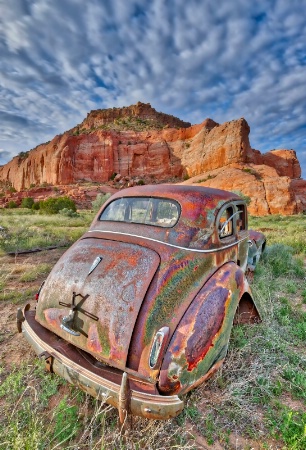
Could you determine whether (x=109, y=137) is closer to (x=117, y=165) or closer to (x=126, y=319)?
(x=117, y=165)

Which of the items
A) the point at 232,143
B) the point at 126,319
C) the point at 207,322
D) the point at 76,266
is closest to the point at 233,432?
the point at 207,322

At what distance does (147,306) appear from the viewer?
1.96 m

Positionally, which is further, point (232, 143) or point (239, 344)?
point (232, 143)

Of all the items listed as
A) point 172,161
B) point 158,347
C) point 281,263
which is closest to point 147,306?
point 158,347

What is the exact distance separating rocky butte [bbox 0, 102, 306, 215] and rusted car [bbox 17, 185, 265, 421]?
22.3 meters

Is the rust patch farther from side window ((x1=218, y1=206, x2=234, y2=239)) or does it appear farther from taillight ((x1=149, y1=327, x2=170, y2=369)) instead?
side window ((x1=218, y1=206, x2=234, y2=239))

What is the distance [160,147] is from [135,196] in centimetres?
4900

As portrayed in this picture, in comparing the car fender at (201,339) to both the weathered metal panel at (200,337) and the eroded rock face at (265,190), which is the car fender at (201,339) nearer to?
the weathered metal panel at (200,337)

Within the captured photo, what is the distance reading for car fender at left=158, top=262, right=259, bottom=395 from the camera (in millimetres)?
1745

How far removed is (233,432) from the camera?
191cm

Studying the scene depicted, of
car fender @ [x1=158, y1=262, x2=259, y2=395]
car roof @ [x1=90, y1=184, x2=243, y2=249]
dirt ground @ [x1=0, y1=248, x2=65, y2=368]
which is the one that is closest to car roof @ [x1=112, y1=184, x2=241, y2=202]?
car roof @ [x1=90, y1=184, x2=243, y2=249]

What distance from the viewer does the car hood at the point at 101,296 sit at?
1935 mm

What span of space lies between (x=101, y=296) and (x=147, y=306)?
0.43m

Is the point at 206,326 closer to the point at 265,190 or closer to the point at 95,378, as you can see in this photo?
the point at 95,378
